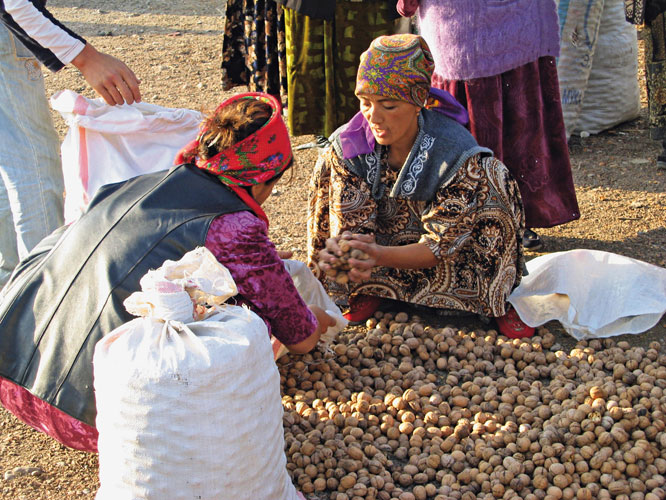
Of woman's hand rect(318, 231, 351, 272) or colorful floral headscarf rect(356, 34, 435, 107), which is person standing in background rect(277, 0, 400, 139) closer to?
colorful floral headscarf rect(356, 34, 435, 107)

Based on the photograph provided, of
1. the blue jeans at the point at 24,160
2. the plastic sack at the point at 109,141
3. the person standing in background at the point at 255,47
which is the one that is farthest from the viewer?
the person standing in background at the point at 255,47

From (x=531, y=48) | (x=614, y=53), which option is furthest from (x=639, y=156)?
(x=531, y=48)

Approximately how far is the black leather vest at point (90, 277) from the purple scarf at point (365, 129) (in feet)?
2.77

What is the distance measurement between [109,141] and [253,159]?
1.13 meters

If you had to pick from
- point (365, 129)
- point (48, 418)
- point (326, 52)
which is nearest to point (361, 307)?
point (365, 129)

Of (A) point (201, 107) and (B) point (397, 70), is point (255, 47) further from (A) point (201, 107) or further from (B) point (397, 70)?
(B) point (397, 70)

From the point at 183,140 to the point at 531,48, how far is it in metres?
1.57

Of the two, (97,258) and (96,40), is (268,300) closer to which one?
(97,258)

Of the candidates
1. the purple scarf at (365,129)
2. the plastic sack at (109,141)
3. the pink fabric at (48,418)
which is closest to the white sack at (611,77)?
the purple scarf at (365,129)

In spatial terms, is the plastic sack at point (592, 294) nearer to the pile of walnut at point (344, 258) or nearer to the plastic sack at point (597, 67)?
the pile of walnut at point (344, 258)

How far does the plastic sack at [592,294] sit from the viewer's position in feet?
10.6

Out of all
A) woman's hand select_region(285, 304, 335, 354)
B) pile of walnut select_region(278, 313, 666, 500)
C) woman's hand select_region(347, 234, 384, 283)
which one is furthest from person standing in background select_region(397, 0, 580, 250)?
woman's hand select_region(285, 304, 335, 354)

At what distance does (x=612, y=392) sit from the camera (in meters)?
2.79

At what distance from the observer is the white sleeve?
9.15 feet
